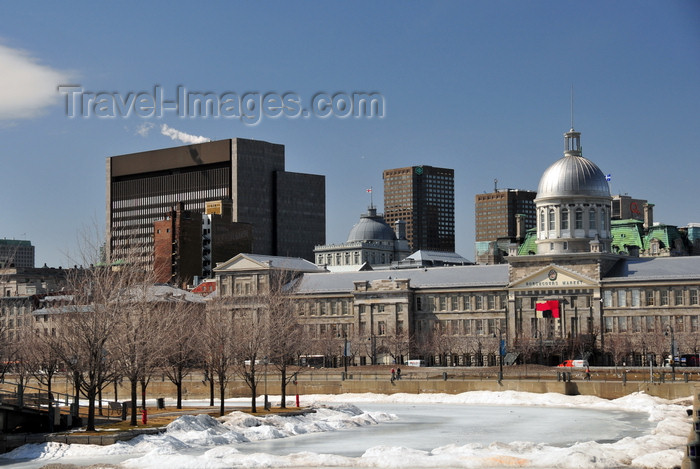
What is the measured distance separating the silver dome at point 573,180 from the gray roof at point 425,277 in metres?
12.4

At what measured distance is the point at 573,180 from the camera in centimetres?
15762

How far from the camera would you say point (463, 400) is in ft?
366

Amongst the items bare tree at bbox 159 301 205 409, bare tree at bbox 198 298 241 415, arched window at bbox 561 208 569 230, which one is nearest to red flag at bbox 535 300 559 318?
arched window at bbox 561 208 569 230

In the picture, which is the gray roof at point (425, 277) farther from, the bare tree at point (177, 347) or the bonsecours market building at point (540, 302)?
the bare tree at point (177, 347)

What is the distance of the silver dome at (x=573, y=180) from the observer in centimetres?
15750

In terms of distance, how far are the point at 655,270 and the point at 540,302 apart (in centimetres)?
1432

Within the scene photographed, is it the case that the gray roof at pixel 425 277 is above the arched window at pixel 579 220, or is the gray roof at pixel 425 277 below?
below

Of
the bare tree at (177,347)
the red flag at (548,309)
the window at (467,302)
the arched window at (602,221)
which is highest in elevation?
the arched window at (602,221)

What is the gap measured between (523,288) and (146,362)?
8056 cm

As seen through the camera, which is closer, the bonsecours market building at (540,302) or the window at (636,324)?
the bonsecours market building at (540,302)

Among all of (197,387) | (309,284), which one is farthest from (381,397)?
(309,284)

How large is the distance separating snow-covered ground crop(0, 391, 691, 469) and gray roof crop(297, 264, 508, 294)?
5927 cm

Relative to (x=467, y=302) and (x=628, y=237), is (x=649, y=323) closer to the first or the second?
(x=467, y=302)

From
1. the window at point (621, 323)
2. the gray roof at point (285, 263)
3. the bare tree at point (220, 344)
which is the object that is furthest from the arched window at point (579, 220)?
the bare tree at point (220, 344)
